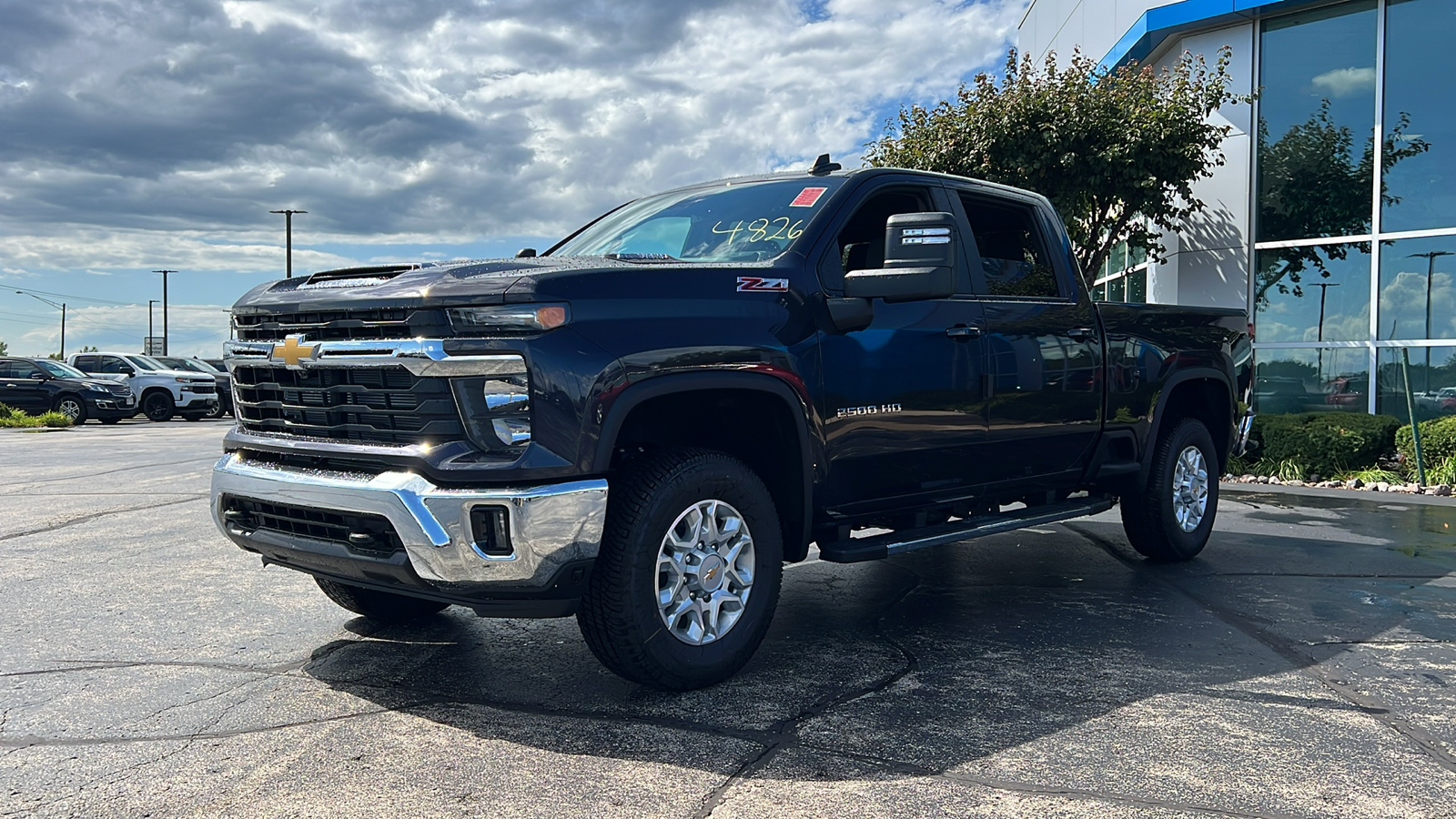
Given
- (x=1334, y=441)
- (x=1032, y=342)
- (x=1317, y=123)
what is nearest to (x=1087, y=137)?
(x=1317, y=123)

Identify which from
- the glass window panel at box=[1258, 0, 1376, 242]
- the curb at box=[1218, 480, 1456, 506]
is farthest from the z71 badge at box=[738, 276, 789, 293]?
the glass window panel at box=[1258, 0, 1376, 242]

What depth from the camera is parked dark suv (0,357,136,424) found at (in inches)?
985

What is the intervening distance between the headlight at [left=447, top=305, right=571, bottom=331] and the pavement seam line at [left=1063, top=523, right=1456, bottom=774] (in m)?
3.07

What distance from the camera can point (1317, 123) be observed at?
555 inches

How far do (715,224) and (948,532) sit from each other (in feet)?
5.63

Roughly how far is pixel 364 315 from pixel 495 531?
925 millimetres

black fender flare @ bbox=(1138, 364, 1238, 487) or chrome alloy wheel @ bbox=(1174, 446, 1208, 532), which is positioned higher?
black fender flare @ bbox=(1138, 364, 1238, 487)

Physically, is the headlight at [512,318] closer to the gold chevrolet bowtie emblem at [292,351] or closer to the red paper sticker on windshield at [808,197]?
the gold chevrolet bowtie emblem at [292,351]

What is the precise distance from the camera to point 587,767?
134 inches

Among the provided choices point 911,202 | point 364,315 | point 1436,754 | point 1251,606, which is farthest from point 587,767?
point 1251,606

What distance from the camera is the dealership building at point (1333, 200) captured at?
519 inches

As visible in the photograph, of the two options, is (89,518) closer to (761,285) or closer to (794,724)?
(761,285)

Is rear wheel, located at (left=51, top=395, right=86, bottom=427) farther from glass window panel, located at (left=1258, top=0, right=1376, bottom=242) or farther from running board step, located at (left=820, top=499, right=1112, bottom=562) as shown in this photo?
running board step, located at (left=820, top=499, right=1112, bottom=562)

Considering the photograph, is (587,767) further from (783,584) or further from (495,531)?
(783,584)
